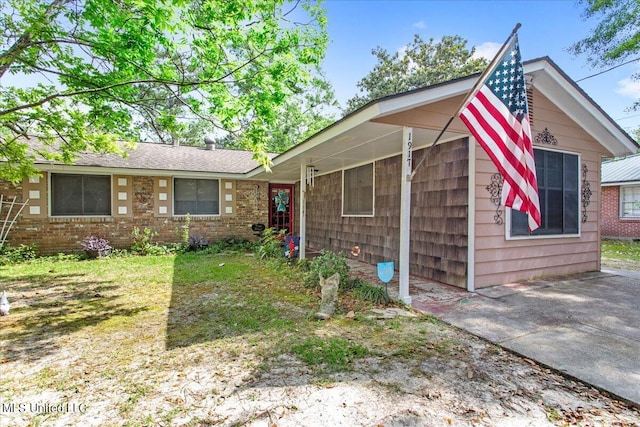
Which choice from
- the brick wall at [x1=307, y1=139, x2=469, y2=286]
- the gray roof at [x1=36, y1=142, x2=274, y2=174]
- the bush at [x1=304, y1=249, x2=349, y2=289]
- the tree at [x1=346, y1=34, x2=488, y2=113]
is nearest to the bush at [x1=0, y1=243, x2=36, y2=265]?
the gray roof at [x1=36, y1=142, x2=274, y2=174]

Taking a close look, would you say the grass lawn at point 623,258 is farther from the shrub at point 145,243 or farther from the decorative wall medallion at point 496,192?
the shrub at point 145,243

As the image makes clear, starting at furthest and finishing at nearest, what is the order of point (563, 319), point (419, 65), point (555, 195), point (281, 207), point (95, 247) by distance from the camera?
point (419, 65), point (281, 207), point (95, 247), point (555, 195), point (563, 319)

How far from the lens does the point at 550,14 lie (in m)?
9.62

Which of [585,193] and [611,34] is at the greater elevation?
[611,34]

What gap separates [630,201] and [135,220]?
1842cm

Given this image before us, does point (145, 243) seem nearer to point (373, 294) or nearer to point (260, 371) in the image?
point (373, 294)

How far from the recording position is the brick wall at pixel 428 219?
16.4 feet

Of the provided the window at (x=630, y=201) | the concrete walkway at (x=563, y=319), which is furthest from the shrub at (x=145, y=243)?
the window at (x=630, y=201)

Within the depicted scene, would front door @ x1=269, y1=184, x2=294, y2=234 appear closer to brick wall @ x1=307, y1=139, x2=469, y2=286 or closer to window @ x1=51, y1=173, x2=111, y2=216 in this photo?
brick wall @ x1=307, y1=139, x2=469, y2=286

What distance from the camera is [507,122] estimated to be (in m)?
3.17

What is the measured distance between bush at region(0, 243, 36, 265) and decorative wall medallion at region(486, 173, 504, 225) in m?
10.5

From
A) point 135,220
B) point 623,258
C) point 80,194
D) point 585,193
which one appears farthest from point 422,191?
point 80,194

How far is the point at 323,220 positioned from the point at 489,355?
7208 millimetres

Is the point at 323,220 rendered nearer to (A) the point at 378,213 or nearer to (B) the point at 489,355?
(A) the point at 378,213
